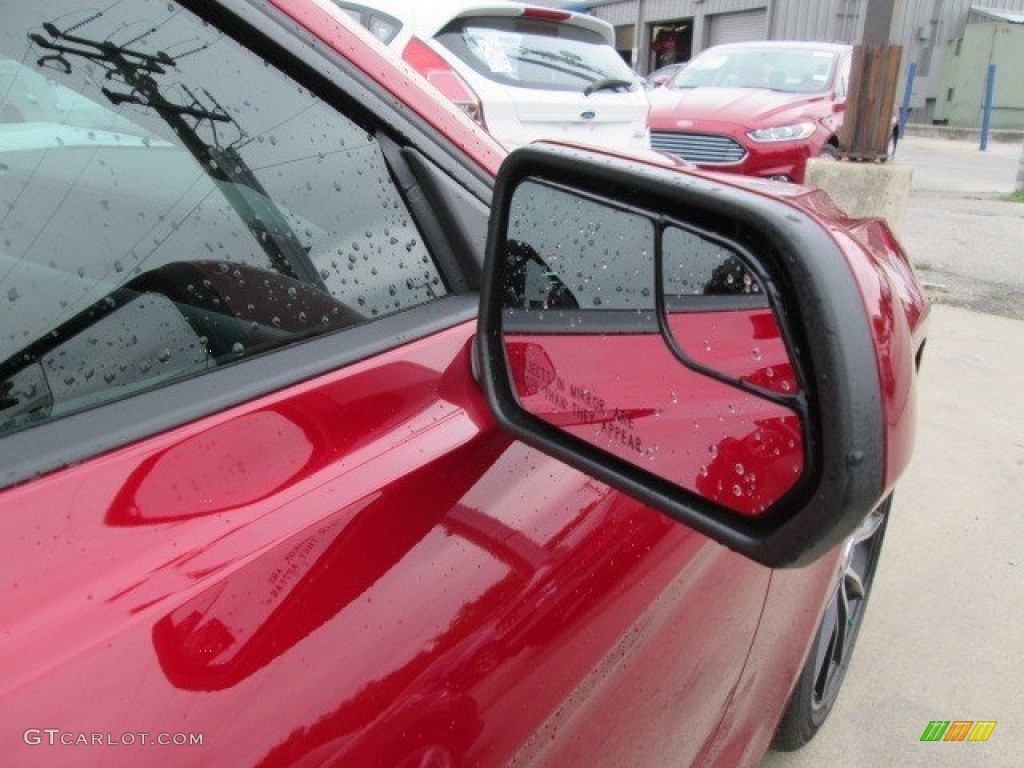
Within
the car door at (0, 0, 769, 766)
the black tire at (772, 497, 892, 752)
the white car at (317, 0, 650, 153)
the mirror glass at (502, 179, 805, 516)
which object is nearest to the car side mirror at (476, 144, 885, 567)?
the mirror glass at (502, 179, 805, 516)

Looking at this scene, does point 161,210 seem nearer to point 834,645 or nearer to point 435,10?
point 834,645

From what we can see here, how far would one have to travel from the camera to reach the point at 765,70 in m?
9.91

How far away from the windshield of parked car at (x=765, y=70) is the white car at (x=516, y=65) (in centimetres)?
358

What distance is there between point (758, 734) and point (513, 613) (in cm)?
109

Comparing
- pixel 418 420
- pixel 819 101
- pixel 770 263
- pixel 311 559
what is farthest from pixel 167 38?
pixel 819 101

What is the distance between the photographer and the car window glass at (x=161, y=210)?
1013 millimetres

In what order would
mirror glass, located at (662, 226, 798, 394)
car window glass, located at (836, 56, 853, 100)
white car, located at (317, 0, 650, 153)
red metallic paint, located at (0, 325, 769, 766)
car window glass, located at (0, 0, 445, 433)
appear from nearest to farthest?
red metallic paint, located at (0, 325, 769, 766), mirror glass, located at (662, 226, 798, 394), car window glass, located at (0, 0, 445, 433), white car, located at (317, 0, 650, 153), car window glass, located at (836, 56, 853, 100)

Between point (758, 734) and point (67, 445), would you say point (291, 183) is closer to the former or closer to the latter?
point (67, 445)

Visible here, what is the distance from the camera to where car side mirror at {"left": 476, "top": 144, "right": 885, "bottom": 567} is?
0.77m

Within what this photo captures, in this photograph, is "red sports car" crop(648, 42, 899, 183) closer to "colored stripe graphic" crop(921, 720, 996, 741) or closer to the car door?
"colored stripe graphic" crop(921, 720, 996, 741)

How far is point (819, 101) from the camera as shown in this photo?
9.10 meters

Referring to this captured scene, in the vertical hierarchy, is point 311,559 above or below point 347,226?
below

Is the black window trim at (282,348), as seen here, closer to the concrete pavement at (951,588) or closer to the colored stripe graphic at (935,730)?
the concrete pavement at (951,588)

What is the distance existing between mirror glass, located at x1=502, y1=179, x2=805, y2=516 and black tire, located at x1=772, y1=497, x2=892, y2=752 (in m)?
1.35
